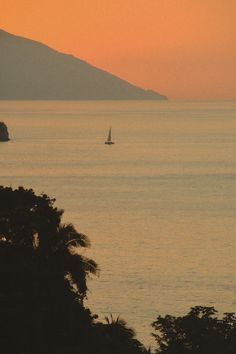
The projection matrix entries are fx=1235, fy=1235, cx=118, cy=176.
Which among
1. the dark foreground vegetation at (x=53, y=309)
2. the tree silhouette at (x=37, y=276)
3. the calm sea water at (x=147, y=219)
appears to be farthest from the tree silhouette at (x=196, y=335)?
the calm sea water at (x=147, y=219)

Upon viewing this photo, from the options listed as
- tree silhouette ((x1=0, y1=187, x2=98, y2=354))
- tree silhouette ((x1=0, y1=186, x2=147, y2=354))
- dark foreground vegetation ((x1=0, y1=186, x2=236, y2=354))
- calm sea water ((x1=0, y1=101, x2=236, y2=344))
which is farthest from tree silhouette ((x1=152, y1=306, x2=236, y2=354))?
calm sea water ((x1=0, y1=101, x2=236, y2=344))

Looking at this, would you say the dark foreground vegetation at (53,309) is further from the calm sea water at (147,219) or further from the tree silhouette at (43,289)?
the calm sea water at (147,219)

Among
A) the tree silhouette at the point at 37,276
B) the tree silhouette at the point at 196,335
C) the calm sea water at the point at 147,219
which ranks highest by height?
the calm sea water at the point at 147,219

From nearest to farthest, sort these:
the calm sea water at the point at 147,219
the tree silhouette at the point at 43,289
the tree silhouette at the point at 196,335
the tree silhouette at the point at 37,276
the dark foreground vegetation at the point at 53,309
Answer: the tree silhouette at the point at 196,335 → the dark foreground vegetation at the point at 53,309 → the tree silhouette at the point at 43,289 → the tree silhouette at the point at 37,276 → the calm sea water at the point at 147,219

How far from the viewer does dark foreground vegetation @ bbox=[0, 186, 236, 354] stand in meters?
26.5

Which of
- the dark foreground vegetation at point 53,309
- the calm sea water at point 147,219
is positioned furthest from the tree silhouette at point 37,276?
the calm sea water at point 147,219

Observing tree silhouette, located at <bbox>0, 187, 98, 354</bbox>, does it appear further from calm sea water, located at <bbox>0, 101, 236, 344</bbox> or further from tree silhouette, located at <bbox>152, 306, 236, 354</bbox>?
calm sea water, located at <bbox>0, 101, 236, 344</bbox>

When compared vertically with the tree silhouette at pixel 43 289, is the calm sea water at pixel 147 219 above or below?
above

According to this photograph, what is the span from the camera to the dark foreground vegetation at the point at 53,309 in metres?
26.5

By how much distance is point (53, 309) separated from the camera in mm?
27812

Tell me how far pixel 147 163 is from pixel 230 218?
6534 centimetres

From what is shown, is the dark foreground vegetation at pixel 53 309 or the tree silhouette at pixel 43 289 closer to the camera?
the dark foreground vegetation at pixel 53 309

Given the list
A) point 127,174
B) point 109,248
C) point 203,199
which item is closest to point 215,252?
point 109,248

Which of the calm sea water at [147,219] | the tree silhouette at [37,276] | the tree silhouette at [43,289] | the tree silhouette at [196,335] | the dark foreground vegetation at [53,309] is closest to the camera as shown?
the tree silhouette at [196,335]
